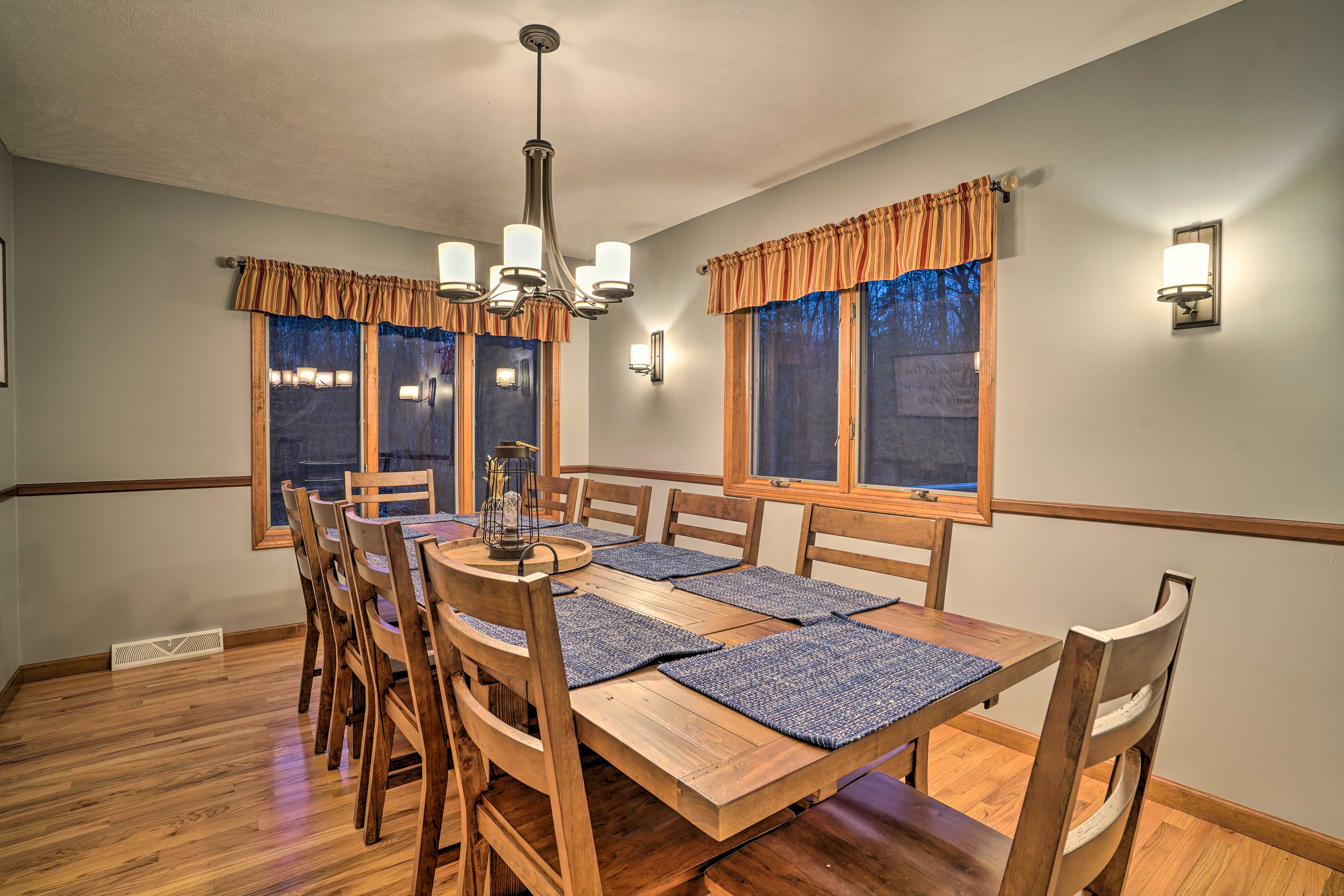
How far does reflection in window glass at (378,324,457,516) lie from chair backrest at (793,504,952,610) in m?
2.84

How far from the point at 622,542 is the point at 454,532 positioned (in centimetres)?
76

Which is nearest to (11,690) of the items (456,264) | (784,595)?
(456,264)

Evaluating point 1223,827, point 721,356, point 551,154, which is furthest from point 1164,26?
point 1223,827

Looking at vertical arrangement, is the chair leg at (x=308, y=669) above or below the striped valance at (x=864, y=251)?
below

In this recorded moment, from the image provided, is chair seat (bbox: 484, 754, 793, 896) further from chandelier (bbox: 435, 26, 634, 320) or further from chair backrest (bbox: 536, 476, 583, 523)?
chair backrest (bbox: 536, 476, 583, 523)

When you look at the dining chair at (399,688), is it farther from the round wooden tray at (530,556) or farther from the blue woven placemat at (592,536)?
the blue woven placemat at (592,536)

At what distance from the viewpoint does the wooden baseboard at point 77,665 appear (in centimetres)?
303

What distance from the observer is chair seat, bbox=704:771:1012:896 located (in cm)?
104

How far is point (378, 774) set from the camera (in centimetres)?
190

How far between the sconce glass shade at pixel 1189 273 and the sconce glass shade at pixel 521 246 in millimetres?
2019

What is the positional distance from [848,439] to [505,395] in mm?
2615

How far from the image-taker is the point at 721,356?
153 inches

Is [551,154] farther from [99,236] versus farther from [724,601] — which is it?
[99,236]

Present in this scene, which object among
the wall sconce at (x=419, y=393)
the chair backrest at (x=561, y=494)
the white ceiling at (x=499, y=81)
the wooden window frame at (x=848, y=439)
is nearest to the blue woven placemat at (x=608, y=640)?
the wooden window frame at (x=848, y=439)
